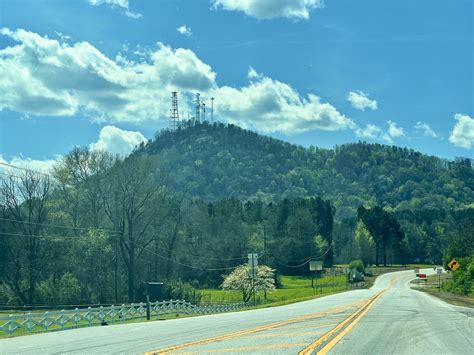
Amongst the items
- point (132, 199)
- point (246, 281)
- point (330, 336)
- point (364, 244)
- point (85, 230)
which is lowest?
point (246, 281)

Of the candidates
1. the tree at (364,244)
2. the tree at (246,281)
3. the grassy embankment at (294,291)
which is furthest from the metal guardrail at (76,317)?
the tree at (364,244)

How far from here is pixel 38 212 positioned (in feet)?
211

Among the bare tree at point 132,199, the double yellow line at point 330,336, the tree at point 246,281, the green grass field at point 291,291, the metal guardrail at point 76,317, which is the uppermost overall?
the bare tree at point 132,199

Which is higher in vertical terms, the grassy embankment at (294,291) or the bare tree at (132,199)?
the bare tree at (132,199)

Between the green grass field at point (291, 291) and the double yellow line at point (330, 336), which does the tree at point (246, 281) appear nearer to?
the green grass field at point (291, 291)

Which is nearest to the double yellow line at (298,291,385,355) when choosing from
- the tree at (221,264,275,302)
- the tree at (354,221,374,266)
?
the tree at (221,264,275,302)

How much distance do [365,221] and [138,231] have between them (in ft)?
384

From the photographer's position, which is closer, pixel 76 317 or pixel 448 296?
pixel 76 317

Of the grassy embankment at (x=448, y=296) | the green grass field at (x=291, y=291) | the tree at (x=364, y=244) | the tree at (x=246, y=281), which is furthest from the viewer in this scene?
the tree at (x=364, y=244)

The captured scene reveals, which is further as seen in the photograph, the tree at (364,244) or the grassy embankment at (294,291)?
the tree at (364,244)

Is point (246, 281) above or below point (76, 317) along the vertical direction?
below

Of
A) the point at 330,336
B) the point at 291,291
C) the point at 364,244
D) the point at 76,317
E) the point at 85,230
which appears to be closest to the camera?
the point at 330,336

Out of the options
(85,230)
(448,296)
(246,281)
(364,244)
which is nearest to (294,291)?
(246,281)

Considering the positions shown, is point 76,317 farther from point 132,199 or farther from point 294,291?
point 294,291
